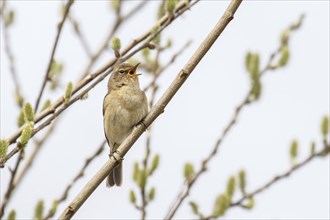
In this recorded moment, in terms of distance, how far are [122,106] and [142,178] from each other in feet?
4.89

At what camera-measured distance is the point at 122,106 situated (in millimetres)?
5977

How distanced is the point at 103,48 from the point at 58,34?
1.84 metres

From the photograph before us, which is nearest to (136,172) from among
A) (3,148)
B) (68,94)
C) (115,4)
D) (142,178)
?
(142,178)

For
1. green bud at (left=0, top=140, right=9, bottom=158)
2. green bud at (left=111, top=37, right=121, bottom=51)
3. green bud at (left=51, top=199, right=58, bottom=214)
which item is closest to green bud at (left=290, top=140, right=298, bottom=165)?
green bud at (left=111, top=37, right=121, bottom=51)

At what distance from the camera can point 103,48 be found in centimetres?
563

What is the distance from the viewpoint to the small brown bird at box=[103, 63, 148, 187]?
579cm

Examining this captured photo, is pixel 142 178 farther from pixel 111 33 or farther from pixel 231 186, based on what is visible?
pixel 111 33

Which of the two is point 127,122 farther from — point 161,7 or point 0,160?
point 0,160

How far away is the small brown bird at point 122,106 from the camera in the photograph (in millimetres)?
5789

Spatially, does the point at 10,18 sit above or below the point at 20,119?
above

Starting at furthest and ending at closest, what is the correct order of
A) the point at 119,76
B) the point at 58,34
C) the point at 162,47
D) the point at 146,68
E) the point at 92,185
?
1. the point at 119,76
2. the point at 146,68
3. the point at 162,47
4. the point at 58,34
5. the point at 92,185

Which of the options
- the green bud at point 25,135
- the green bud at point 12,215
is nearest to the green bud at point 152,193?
the green bud at point 12,215

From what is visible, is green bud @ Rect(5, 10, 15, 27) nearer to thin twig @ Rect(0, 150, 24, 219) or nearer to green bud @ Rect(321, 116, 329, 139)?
thin twig @ Rect(0, 150, 24, 219)

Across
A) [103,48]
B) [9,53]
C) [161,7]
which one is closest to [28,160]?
[9,53]
